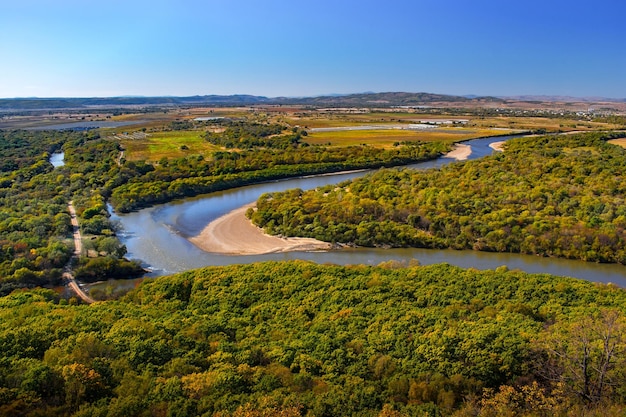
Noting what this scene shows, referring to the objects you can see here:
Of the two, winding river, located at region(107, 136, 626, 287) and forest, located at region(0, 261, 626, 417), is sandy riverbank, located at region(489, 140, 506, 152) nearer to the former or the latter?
winding river, located at region(107, 136, 626, 287)

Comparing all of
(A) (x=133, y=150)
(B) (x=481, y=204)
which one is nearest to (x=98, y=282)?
(B) (x=481, y=204)

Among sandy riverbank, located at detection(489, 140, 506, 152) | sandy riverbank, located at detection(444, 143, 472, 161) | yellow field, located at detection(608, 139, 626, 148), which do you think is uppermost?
yellow field, located at detection(608, 139, 626, 148)

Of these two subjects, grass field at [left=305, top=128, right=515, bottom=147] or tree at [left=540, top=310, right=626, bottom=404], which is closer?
tree at [left=540, top=310, right=626, bottom=404]

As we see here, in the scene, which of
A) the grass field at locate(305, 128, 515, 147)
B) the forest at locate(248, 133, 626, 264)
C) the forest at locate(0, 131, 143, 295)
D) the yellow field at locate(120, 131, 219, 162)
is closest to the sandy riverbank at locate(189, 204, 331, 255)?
the forest at locate(248, 133, 626, 264)

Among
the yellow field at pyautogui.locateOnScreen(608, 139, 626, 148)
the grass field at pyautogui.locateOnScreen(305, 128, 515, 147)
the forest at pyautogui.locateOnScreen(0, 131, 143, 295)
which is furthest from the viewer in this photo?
the grass field at pyautogui.locateOnScreen(305, 128, 515, 147)

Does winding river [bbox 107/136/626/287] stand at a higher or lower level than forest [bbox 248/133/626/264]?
lower

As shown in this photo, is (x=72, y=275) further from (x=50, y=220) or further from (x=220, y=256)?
(x=50, y=220)

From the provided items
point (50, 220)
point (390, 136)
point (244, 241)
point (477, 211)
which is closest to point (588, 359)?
point (477, 211)

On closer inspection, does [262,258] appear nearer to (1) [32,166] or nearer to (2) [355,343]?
(2) [355,343]

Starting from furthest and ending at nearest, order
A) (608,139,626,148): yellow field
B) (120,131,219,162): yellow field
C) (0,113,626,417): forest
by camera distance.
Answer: (608,139,626,148): yellow field, (120,131,219,162): yellow field, (0,113,626,417): forest
